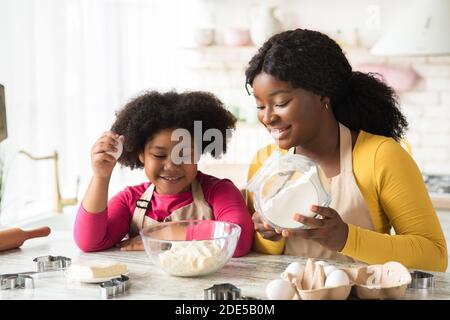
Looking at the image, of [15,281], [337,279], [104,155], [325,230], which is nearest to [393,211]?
[325,230]

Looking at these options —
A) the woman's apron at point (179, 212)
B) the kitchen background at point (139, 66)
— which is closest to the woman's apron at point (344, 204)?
the woman's apron at point (179, 212)

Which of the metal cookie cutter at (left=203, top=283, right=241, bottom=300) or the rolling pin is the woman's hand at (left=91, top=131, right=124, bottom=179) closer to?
the rolling pin

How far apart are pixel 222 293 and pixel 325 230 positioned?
28 cm

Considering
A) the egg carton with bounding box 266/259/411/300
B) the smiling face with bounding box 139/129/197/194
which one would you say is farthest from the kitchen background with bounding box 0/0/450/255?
the egg carton with bounding box 266/259/411/300

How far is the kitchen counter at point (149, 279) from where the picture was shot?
1.22 m

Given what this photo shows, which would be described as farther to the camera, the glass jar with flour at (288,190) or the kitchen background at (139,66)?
the kitchen background at (139,66)

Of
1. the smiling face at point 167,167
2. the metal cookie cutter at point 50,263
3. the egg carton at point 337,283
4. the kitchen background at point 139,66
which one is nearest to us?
the egg carton at point 337,283

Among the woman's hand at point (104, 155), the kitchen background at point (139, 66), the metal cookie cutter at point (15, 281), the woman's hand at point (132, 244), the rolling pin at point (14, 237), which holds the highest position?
the kitchen background at point (139, 66)

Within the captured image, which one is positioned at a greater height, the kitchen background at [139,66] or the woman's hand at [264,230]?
the kitchen background at [139,66]

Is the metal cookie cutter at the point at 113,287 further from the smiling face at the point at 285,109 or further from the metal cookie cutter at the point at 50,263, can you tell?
the smiling face at the point at 285,109

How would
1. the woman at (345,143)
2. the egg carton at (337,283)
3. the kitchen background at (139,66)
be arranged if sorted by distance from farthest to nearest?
the kitchen background at (139,66) < the woman at (345,143) < the egg carton at (337,283)

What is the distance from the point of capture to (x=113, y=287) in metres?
1.21

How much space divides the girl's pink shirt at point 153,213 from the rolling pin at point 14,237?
0.13 meters

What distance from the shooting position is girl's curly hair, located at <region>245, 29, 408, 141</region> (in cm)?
155
